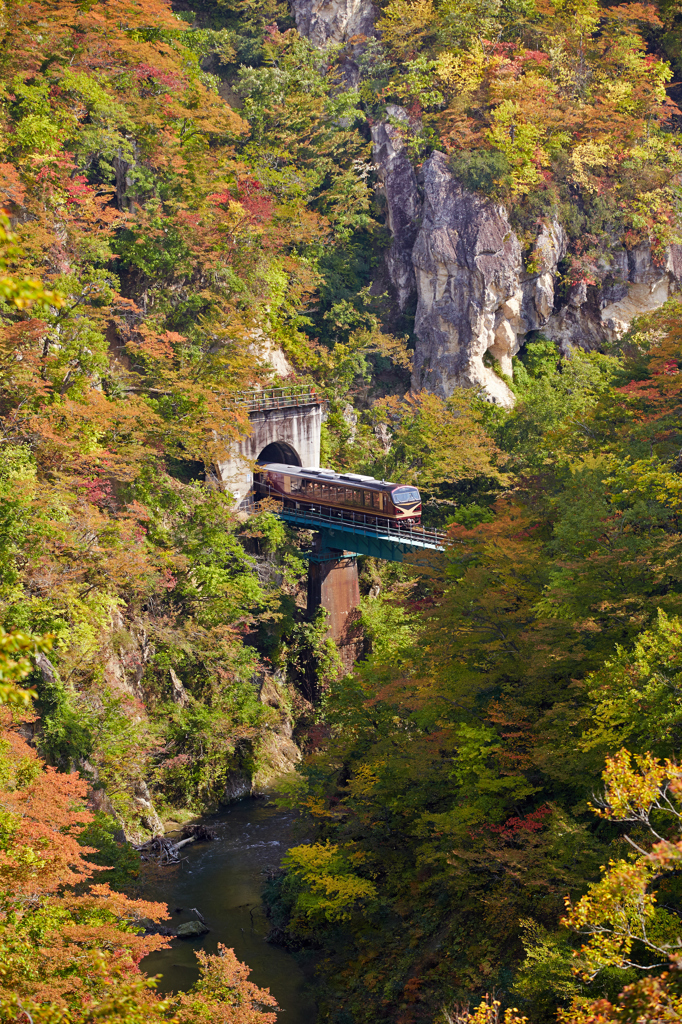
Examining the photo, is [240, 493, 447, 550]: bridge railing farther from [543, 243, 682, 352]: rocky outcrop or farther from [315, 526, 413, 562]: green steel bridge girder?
[543, 243, 682, 352]: rocky outcrop

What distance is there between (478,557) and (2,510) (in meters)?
12.0

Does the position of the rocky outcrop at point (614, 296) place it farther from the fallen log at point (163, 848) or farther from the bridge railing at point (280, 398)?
the fallen log at point (163, 848)

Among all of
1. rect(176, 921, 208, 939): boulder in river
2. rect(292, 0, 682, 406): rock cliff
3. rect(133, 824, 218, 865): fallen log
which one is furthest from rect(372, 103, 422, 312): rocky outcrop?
rect(176, 921, 208, 939): boulder in river

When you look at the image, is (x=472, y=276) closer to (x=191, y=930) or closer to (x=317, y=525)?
(x=317, y=525)

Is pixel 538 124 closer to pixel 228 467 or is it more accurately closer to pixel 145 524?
pixel 228 467

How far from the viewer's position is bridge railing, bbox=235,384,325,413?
36.6m

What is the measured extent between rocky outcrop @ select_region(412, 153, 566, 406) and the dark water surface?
23.1 metres

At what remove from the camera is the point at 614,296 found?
151ft

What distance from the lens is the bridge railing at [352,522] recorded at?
32312 millimetres

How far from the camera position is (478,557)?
76.6ft

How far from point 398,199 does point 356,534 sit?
19964mm

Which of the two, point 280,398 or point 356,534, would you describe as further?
point 280,398

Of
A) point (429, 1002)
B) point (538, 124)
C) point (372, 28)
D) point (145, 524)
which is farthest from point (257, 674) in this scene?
point (372, 28)

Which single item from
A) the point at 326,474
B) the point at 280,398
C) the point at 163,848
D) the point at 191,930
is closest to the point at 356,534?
the point at 326,474
